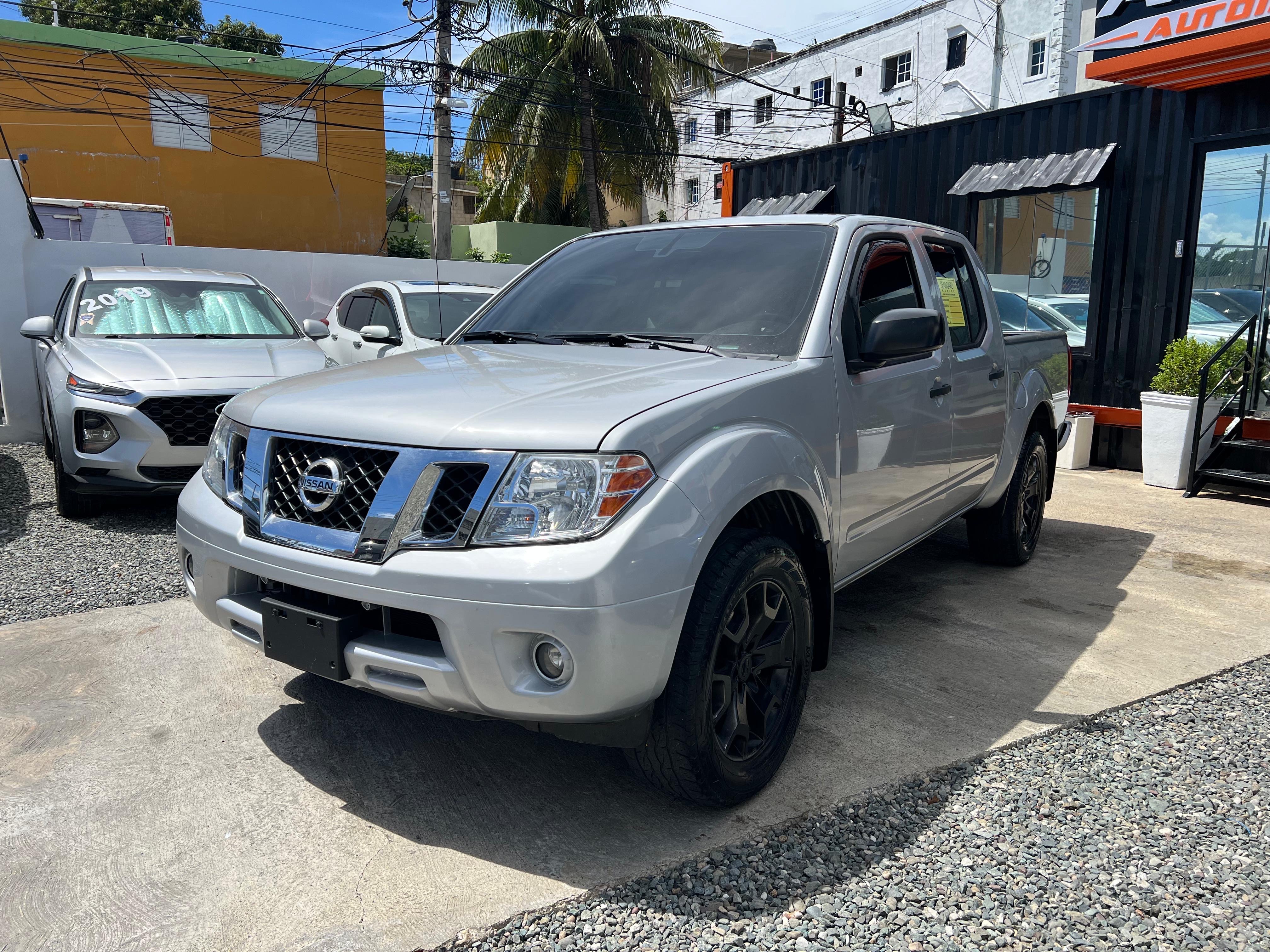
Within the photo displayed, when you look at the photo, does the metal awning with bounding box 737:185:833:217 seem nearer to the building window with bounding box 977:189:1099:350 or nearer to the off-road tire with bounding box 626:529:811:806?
the building window with bounding box 977:189:1099:350

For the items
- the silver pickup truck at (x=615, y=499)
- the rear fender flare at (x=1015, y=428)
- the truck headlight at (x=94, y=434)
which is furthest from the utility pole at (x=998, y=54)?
the silver pickup truck at (x=615, y=499)

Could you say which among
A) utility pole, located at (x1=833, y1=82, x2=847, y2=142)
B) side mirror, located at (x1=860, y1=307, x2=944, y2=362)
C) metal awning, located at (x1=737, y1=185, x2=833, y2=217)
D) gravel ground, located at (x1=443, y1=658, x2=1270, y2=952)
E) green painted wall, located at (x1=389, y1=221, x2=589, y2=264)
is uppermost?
utility pole, located at (x1=833, y1=82, x2=847, y2=142)

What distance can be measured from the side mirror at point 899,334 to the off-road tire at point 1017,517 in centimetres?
218

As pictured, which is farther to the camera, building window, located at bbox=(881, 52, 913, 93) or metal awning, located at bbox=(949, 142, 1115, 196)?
building window, located at bbox=(881, 52, 913, 93)

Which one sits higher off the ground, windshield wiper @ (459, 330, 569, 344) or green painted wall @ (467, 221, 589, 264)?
green painted wall @ (467, 221, 589, 264)

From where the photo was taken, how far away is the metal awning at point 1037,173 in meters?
9.41

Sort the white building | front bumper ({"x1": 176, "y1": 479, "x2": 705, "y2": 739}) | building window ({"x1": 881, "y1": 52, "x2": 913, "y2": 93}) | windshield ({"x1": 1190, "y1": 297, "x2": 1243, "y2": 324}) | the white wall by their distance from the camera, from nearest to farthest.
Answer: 1. front bumper ({"x1": 176, "y1": 479, "x2": 705, "y2": 739})
2. windshield ({"x1": 1190, "y1": 297, "x2": 1243, "y2": 324})
3. the white wall
4. the white building
5. building window ({"x1": 881, "y1": 52, "x2": 913, "y2": 93})

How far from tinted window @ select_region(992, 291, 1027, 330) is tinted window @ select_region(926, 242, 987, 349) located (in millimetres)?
6316

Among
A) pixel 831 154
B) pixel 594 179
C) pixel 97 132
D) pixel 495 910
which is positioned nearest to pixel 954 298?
pixel 495 910

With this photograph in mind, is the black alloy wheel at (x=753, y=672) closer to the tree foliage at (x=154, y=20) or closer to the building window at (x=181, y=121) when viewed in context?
the building window at (x=181, y=121)

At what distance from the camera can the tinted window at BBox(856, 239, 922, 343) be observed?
3.60 metres

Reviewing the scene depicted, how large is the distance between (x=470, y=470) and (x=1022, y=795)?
76.6 inches

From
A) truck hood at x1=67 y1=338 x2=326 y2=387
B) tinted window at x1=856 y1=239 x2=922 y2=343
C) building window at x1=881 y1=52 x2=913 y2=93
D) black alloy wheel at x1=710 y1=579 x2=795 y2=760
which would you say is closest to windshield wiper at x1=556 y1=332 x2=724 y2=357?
tinted window at x1=856 y1=239 x2=922 y2=343

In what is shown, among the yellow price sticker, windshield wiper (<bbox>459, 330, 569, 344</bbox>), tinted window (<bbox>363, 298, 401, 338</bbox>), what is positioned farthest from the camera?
tinted window (<bbox>363, 298, 401, 338</bbox>)
